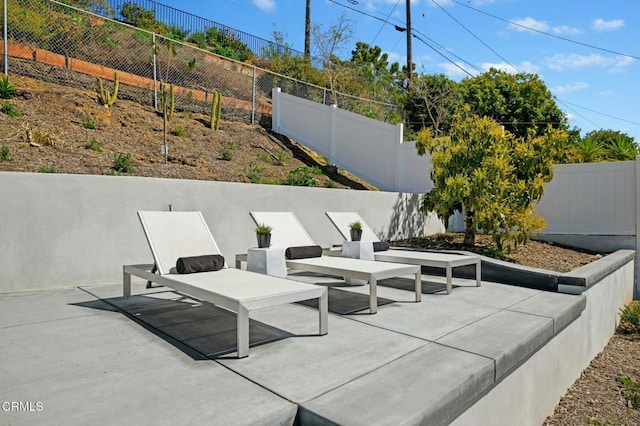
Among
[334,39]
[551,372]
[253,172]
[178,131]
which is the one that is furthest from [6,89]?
[334,39]

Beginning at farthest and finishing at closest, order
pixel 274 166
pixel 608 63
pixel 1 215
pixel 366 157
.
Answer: pixel 608 63 < pixel 366 157 < pixel 274 166 < pixel 1 215

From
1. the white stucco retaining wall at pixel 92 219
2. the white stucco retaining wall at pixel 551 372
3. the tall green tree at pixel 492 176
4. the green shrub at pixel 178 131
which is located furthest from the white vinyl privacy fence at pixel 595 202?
the green shrub at pixel 178 131

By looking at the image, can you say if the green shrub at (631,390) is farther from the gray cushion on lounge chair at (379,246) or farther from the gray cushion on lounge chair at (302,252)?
the gray cushion on lounge chair at (302,252)

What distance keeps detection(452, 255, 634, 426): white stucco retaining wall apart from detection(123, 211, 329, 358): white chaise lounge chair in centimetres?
143

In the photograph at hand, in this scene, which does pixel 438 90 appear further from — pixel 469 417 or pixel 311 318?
pixel 469 417

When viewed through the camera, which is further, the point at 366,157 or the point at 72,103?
the point at 366,157

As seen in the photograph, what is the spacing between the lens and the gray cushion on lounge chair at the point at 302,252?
5375mm

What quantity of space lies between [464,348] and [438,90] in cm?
1893

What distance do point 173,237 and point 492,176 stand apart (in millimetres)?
5536

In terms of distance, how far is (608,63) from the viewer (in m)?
19.4

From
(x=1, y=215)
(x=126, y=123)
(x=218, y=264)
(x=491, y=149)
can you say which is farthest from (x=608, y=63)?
(x=1, y=215)

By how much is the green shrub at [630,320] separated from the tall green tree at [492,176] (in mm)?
1907

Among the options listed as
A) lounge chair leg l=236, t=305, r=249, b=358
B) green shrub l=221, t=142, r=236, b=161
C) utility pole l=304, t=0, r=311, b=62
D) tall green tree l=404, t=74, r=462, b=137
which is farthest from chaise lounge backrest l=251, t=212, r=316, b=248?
utility pole l=304, t=0, r=311, b=62

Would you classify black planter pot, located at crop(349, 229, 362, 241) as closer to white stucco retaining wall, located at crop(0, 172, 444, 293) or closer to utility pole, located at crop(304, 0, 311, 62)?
white stucco retaining wall, located at crop(0, 172, 444, 293)
